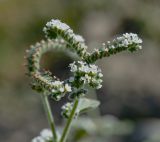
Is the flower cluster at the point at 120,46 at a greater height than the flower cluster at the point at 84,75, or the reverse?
the flower cluster at the point at 120,46

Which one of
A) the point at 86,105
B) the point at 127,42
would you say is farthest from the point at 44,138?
the point at 127,42

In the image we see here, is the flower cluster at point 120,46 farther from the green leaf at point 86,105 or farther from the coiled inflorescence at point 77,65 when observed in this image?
the green leaf at point 86,105

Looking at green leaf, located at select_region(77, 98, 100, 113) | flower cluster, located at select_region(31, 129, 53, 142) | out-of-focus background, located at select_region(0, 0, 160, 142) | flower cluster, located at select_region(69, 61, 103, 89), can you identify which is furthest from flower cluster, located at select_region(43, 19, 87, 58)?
out-of-focus background, located at select_region(0, 0, 160, 142)

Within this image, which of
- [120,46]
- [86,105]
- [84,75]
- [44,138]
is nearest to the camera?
[84,75]

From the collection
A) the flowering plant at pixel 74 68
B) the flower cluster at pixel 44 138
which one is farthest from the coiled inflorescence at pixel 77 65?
the flower cluster at pixel 44 138

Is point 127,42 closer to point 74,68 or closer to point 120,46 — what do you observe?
point 120,46
